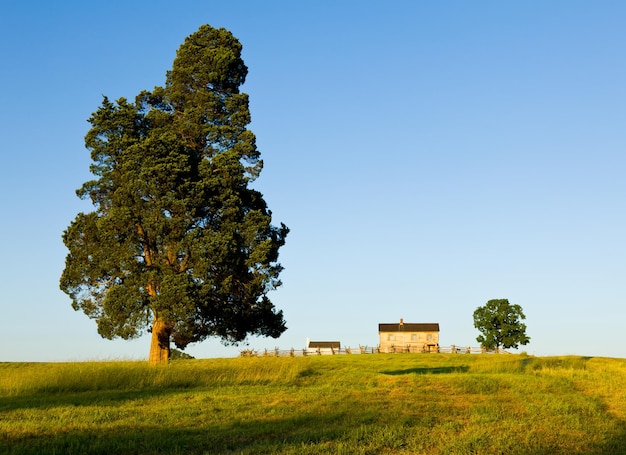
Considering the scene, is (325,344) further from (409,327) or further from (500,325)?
(500,325)

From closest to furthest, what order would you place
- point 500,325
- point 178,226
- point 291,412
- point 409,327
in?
1. point 291,412
2. point 178,226
3. point 500,325
4. point 409,327

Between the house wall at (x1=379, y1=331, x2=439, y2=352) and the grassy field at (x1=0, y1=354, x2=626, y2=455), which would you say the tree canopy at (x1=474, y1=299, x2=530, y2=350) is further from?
the grassy field at (x1=0, y1=354, x2=626, y2=455)

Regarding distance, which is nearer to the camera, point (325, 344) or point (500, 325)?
point (500, 325)

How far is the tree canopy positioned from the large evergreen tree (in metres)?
55.1

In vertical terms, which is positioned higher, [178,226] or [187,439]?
[178,226]

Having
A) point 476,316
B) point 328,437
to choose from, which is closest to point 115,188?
point 328,437

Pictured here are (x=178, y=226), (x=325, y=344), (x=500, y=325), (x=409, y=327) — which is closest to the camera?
(x=178, y=226)

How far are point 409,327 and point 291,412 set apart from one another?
85.3 metres

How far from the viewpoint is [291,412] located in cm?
1348

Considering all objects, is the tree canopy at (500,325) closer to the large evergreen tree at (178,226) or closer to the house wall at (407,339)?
the house wall at (407,339)

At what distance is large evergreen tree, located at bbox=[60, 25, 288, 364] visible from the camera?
2984cm

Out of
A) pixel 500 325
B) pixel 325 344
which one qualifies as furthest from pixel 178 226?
pixel 325 344

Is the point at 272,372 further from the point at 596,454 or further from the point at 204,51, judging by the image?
the point at 204,51

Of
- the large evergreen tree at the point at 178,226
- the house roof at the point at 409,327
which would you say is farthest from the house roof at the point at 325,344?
the large evergreen tree at the point at 178,226
